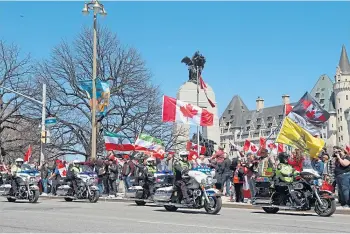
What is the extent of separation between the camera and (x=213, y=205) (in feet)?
54.5

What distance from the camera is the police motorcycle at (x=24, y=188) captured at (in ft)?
72.4

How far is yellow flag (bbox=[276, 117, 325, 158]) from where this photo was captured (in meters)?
19.0

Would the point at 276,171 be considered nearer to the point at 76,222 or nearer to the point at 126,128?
the point at 76,222

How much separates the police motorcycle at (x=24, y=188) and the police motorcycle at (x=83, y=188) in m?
1.24

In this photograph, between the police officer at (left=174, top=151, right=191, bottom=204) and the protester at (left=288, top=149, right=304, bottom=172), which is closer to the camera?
the police officer at (left=174, top=151, right=191, bottom=204)

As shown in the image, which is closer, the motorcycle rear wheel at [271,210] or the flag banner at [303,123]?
the motorcycle rear wheel at [271,210]

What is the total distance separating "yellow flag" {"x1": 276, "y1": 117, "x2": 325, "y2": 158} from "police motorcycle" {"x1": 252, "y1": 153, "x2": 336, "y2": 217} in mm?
2416

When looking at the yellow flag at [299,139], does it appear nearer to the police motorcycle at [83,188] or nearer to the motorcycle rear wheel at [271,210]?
the motorcycle rear wheel at [271,210]

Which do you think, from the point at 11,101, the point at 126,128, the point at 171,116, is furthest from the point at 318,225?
the point at 11,101

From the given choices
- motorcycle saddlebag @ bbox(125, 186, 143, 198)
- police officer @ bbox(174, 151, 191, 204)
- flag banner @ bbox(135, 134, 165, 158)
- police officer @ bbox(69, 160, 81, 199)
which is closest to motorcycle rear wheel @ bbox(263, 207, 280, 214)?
police officer @ bbox(174, 151, 191, 204)

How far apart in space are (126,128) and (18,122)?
31.4 feet

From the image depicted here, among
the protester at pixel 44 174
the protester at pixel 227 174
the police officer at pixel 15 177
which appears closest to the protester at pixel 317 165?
the protester at pixel 227 174

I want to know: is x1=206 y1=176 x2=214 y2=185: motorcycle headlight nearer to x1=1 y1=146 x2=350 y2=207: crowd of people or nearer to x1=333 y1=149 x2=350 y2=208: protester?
x1=1 y1=146 x2=350 y2=207: crowd of people

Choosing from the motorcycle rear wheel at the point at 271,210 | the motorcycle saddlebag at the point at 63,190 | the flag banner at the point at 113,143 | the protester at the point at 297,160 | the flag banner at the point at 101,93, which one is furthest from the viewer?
the flag banner at the point at 101,93
